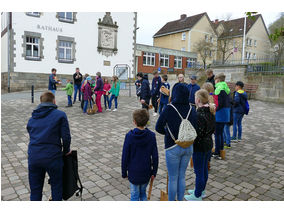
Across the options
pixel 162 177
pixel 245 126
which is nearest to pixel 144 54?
pixel 245 126

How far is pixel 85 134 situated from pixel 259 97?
46.0 feet

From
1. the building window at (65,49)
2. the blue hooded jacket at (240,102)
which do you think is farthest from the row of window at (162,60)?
the blue hooded jacket at (240,102)

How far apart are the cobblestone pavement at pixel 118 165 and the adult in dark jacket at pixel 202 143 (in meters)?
0.45

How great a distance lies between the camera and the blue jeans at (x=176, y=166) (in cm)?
321

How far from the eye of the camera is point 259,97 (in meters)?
17.1

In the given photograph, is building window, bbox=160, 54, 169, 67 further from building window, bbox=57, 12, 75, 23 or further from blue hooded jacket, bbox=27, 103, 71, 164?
blue hooded jacket, bbox=27, 103, 71, 164

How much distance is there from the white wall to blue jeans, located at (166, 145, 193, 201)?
2113 centimetres

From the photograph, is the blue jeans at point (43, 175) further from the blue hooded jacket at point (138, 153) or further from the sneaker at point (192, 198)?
the sneaker at point (192, 198)

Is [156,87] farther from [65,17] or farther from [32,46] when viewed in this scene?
[65,17]

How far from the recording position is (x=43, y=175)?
3127 millimetres

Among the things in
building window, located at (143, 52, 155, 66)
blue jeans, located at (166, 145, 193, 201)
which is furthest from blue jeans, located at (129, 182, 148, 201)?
building window, located at (143, 52, 155, 66)

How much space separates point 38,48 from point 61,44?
2.13m

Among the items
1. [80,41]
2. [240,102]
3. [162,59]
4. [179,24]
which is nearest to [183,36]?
[179,24]

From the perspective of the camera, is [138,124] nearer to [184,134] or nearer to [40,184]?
[184,134]
